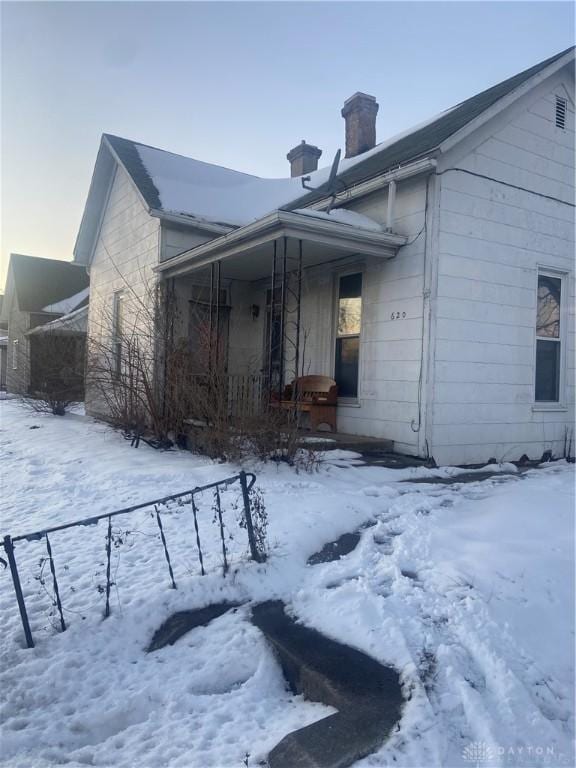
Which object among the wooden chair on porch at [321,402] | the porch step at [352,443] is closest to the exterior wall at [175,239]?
the wooden chair on porch at [321,402]

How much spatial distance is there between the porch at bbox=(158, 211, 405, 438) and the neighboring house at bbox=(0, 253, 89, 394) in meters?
15.3

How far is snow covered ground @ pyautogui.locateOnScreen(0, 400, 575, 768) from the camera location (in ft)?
7.76

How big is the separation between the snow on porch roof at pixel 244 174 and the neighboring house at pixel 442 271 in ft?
0.39

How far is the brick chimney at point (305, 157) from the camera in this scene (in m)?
15.4

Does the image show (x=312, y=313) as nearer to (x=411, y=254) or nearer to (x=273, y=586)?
(x=411, y=254)

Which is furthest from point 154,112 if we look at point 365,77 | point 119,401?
point 119,401

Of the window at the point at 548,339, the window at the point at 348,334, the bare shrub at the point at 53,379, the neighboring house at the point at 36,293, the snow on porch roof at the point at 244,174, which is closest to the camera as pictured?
the snow on porch roof at the point at 244,174

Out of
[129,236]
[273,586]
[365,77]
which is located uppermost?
[365,77]

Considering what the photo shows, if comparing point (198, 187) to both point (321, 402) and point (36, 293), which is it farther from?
point (36, 293)

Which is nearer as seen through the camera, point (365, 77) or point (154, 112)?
point (154, 112)

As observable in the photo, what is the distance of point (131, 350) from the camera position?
27.0 ft

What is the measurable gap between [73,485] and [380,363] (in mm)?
4390

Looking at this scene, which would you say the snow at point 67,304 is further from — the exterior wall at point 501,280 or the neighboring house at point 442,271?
the exterior wall at point 501,280

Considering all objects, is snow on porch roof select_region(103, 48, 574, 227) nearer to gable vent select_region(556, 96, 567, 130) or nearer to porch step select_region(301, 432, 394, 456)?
gable vent select_region(556, 96, 567, 130)
